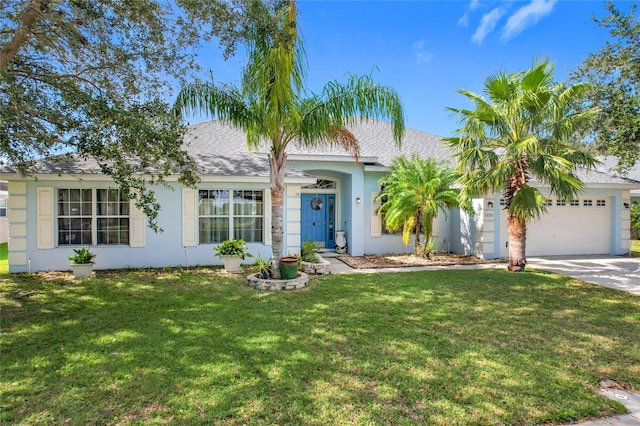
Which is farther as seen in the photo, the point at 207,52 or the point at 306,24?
the point at 207,52

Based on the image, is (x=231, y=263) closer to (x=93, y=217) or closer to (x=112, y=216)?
(x=112, y=216)

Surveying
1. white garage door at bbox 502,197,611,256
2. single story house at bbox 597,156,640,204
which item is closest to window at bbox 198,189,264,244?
white garage door at bbox 502,197,611,256

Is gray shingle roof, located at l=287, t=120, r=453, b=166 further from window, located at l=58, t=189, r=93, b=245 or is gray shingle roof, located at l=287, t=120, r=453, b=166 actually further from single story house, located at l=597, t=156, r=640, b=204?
single story house, located at l=597, t=156, r=640, b=204

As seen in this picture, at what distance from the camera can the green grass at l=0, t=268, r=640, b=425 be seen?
11.0 feet

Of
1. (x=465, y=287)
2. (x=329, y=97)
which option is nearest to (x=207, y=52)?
(x=329, y=97)

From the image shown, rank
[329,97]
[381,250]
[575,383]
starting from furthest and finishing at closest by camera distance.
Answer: [381,250], [329,97], [575,383]

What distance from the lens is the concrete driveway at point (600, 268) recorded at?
9.23 meters

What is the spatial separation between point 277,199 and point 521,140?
268 inches

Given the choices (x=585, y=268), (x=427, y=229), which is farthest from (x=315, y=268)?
(x=585, y=268)

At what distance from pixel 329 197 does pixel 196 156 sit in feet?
18.8

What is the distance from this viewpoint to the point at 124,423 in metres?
3.13

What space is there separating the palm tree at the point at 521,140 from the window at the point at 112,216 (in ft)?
33.9

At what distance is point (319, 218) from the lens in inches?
591

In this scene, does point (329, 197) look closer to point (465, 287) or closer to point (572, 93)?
point (465, 287)
